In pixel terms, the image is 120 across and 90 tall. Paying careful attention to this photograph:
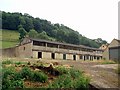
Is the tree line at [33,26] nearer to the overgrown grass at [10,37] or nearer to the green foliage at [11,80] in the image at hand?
the overgrown grass at [10,37]

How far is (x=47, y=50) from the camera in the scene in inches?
1601

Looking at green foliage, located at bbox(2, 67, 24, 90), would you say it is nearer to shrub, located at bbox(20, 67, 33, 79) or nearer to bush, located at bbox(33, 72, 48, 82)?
shrub, located at bbox(20, 67, 33, 79)

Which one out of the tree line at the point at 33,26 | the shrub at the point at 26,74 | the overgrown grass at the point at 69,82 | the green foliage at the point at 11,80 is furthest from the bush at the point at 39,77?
the tree line at the point at 33,26

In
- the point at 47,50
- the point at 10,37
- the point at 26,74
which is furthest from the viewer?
the point at 10,37

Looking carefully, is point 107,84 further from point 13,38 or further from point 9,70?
point 13,38

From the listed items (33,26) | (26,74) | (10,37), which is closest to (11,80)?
(26,74)

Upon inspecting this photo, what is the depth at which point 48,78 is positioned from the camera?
28.1 feet

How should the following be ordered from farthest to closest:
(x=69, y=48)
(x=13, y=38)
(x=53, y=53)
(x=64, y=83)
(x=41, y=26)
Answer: (x=41, y=26)
(x=13, y=38)
(x=69, y=48)
(x=53, y=53)
(x=64, y=83)

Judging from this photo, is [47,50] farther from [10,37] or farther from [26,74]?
[26,74]

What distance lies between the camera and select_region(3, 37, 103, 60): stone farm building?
1538 inches

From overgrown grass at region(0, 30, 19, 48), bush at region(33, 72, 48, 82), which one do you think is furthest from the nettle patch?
overgrown grass at region(0, 30, 19, 48)

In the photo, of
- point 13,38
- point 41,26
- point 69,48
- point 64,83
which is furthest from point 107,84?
point 41,26

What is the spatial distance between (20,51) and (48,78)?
116 feet

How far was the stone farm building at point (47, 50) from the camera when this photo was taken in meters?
39.1
